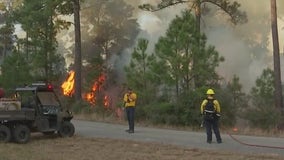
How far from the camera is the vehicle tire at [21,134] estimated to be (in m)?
16.8

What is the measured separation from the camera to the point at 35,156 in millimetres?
13969

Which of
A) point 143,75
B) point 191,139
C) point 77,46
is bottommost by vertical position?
point 191,139

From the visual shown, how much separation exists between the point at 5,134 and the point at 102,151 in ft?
11.9

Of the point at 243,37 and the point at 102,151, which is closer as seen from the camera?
the point at 102,151

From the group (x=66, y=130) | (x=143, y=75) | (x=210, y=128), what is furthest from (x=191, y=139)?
(x=143, y=75)

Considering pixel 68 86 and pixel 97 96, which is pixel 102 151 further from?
pixel 68 86

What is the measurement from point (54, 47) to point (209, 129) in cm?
2466

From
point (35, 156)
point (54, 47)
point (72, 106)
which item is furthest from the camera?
point (54, 47)

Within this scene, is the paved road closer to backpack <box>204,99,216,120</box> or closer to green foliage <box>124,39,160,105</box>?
backpack <box>204,99,216,120</box>

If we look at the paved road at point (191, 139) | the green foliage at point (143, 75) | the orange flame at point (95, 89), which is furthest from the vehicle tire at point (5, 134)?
the orange flame at point (95, 89)

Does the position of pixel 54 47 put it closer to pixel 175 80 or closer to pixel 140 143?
pixel 175 80

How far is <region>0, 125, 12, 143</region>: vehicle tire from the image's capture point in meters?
16.6

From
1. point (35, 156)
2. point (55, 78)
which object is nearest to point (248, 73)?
point (55, 78)

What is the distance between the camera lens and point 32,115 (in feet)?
56.1
